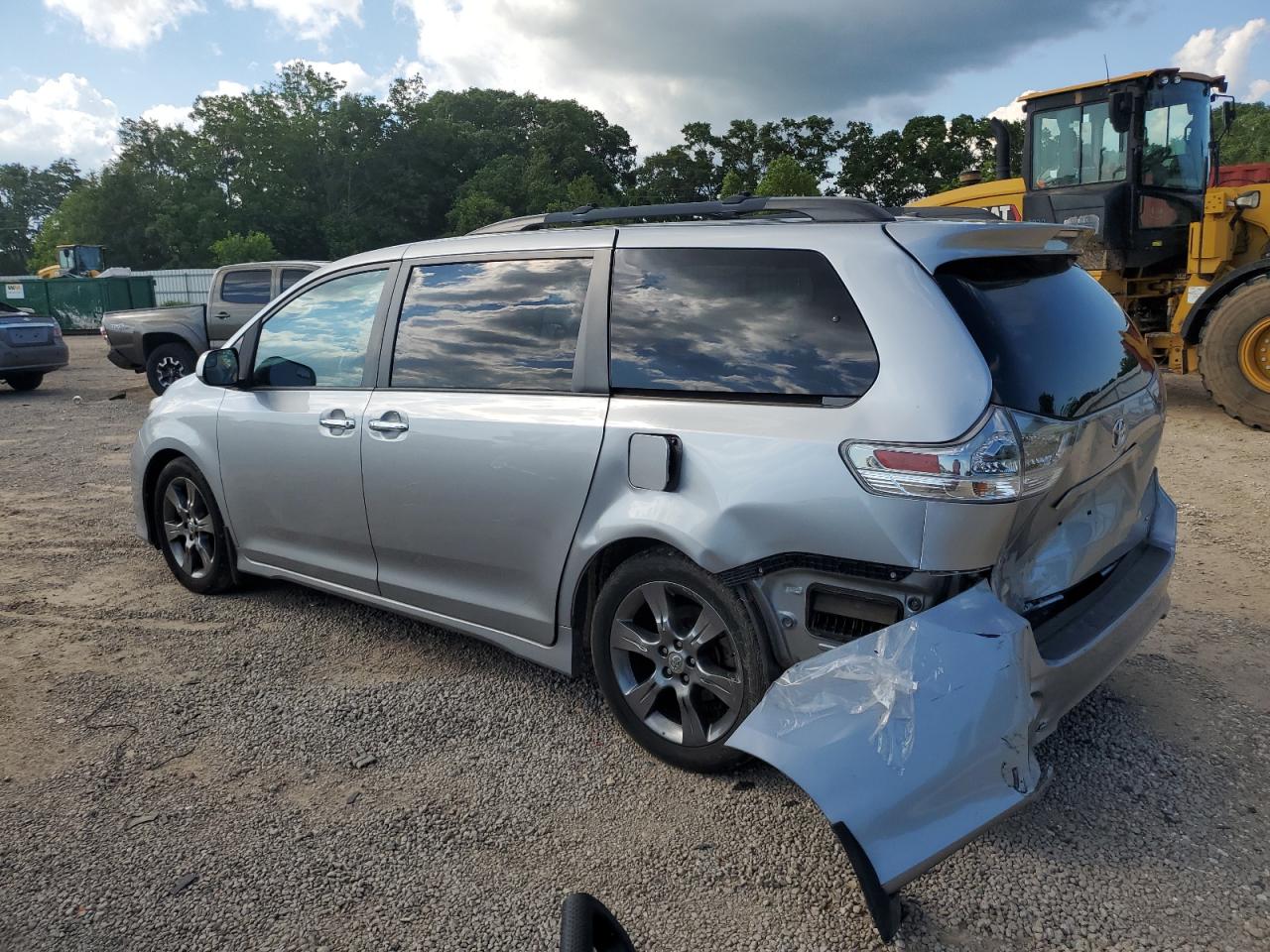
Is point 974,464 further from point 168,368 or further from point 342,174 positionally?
point 342,174

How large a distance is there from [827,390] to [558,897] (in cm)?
157

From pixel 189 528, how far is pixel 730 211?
10.8 ft

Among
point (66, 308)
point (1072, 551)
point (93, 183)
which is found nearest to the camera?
point (1072, 551)

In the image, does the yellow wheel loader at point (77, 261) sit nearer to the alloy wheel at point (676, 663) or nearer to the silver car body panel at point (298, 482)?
the silver car body panel at point (298, 482)

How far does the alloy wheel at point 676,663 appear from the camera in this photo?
2.91m

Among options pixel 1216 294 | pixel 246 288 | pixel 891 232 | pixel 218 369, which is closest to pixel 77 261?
pixel 246 288

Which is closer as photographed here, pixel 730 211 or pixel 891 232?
pixel 891 232

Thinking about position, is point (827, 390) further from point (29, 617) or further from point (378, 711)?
point (29, 617)

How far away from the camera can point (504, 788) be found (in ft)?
10.0

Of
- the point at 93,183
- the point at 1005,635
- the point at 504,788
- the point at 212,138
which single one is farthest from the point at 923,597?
the point at 212,138

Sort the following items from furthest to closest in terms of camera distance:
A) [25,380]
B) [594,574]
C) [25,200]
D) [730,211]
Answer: [25,200]
[25,380]
[730,211]
[594,574]

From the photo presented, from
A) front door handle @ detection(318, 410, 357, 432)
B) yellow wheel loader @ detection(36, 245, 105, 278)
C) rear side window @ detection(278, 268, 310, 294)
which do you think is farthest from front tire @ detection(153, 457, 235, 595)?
yellow wheel loader @ detection(36, 245, 105, 278)

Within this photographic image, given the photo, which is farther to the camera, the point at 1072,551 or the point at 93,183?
the point at 93,183

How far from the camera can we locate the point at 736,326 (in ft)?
9.55
